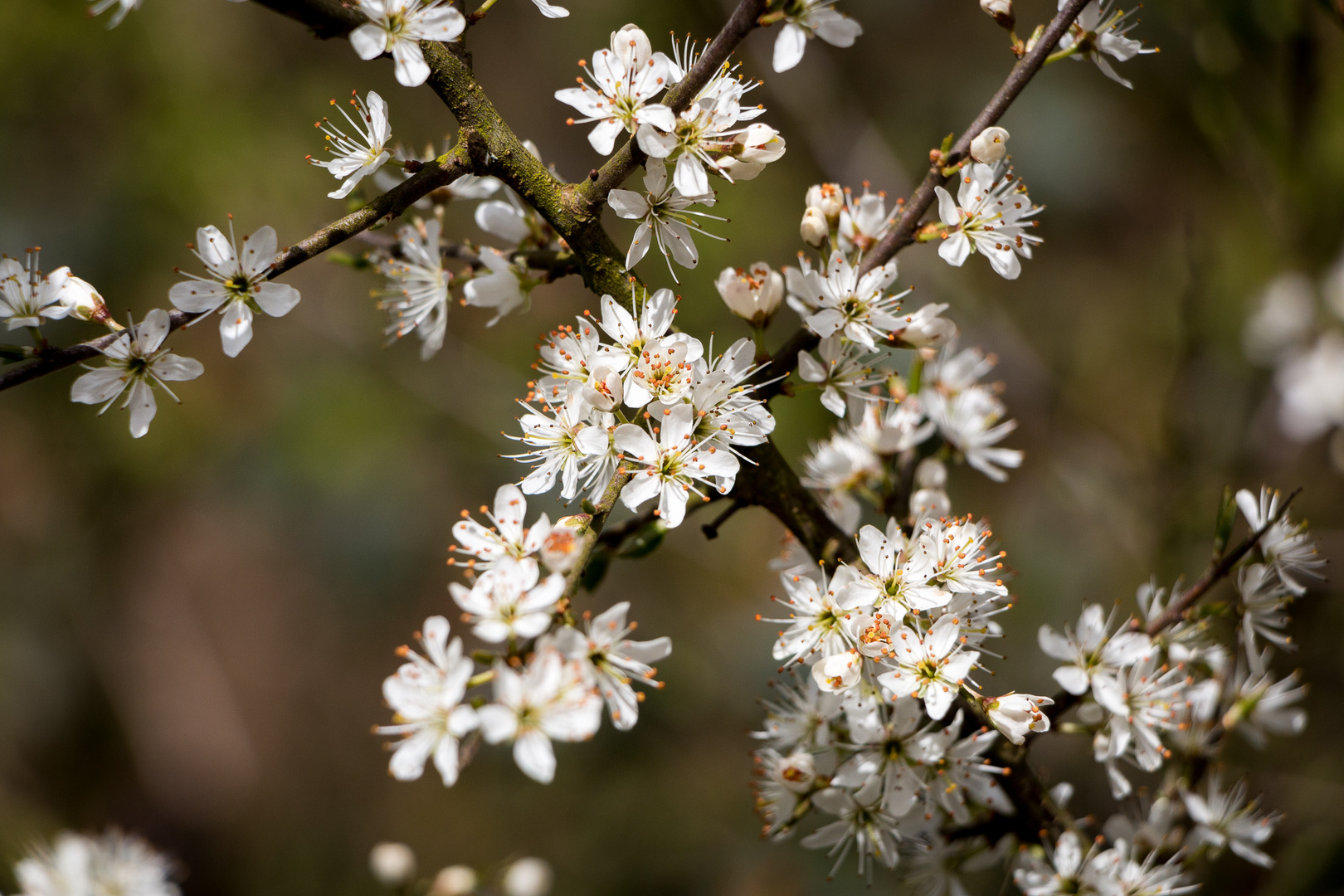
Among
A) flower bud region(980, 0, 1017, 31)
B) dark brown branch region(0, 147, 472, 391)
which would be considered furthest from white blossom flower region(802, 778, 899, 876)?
flower bud region(980, 0, 1017, 31)

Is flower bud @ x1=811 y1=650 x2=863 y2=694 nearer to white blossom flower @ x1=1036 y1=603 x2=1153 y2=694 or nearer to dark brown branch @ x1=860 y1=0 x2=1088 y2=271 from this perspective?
white blossom flower @ x1=1036 y1=603 x2=1153 y2=694

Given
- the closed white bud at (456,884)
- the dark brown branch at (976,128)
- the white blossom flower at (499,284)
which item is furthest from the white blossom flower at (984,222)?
the closed white bud at (456,884)

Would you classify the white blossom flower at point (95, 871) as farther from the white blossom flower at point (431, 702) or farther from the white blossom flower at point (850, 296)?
the white blossom flower at point (850, 296)

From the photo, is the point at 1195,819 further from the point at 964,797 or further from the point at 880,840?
the point at 880,840

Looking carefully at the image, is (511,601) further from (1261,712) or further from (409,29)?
(1261,712)

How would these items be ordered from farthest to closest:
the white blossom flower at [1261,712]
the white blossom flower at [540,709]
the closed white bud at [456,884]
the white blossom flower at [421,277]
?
1. the closed white bud at [456,884]
2. the white blossom flower at [1261,712]
3. the white blossom flower at [421,277]
4. the white blossom flower at [540,709]
